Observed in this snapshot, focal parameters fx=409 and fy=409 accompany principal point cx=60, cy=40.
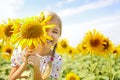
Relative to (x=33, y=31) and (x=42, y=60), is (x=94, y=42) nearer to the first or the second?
(x=42, y=60)

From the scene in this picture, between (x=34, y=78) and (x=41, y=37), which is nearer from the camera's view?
(x=41, y=37)

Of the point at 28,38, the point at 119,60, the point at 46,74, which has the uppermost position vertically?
the point at 28,38

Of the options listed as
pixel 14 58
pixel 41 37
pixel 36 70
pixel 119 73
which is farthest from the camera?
pixel 119 73

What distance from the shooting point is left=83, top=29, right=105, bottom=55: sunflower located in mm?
4531

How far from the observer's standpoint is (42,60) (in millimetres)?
3326

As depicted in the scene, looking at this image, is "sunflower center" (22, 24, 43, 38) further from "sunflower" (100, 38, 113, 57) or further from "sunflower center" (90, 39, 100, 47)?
"sunflower" (100, 38, 113, 57)

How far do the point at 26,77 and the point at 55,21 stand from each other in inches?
20.3

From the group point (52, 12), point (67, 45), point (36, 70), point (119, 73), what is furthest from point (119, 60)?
point (36, 70)

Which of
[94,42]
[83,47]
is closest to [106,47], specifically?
[94,42]

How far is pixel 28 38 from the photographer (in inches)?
97.3

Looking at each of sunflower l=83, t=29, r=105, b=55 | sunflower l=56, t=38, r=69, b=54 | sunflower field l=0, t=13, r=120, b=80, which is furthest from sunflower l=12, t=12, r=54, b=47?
sunflower l=56, t=38, r=69, b=54

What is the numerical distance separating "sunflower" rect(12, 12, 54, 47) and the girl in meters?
0.09

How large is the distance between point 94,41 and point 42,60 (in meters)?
1.37

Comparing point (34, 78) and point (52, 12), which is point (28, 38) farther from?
point (52, 12)
